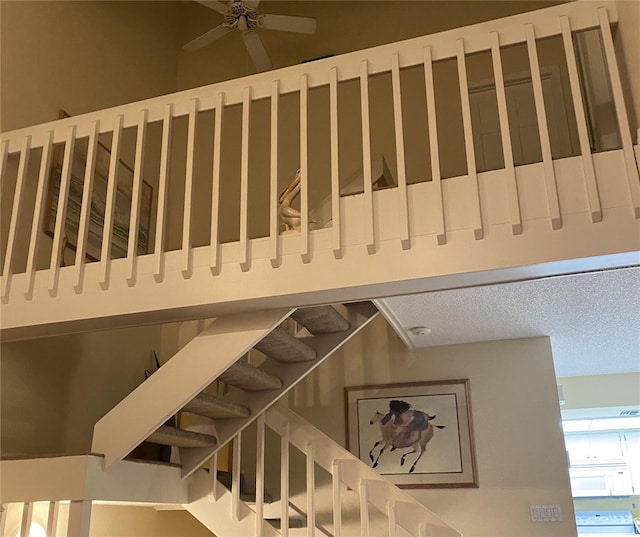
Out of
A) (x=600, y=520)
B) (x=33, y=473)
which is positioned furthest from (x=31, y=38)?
(x=600, y=520)

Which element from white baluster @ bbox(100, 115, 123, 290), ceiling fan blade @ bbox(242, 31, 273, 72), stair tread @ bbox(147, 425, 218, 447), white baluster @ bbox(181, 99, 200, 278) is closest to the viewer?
white baluster @ bbox(181, 99, 200, 278)

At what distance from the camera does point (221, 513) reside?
326 cm

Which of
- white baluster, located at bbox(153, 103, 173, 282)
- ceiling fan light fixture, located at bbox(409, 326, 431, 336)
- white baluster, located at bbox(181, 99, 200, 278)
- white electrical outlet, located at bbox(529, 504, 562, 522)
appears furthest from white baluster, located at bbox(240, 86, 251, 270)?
white electrical outlet, located at bbox(529, 504, 562, 522)

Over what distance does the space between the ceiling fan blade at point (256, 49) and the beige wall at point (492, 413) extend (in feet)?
6.46

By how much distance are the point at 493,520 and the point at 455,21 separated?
3.68 m

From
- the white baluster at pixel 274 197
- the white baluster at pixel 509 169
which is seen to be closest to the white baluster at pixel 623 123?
the white baluster at pixel 509 169

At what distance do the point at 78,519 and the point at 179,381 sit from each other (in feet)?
2.04

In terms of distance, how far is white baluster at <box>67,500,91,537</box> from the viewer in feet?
7.88

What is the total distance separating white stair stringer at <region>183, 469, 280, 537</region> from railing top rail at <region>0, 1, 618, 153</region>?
186cm

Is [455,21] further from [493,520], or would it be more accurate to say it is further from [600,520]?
[600,520]

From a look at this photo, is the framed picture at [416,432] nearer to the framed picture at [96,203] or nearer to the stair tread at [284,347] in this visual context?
the stair tread at [284,347]

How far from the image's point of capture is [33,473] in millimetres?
2506

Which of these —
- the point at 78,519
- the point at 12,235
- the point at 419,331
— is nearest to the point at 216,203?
the point at 12,235

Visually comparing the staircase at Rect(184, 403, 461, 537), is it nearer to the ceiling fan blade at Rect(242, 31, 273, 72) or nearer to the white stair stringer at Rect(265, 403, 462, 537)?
the white stair stringer at Rect(265, 403, 462, 537)
